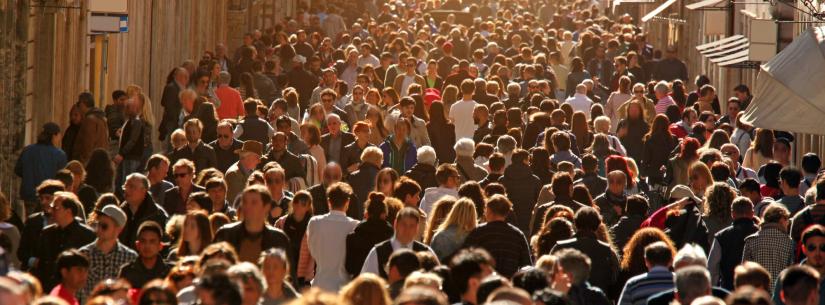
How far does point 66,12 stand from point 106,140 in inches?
191

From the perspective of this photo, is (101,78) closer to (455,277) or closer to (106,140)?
(106,140)

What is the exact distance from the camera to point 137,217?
47.6 ft

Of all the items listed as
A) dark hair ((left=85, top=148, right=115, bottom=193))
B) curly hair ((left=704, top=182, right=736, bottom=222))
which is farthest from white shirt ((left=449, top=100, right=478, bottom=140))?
curly hair ((left=704, top=182, right=736, bottom=222))

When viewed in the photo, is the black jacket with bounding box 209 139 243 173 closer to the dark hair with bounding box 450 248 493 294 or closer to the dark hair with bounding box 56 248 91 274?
the dark hair with bounding box 56 248 91 274

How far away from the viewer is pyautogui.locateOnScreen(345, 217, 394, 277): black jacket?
530 inches

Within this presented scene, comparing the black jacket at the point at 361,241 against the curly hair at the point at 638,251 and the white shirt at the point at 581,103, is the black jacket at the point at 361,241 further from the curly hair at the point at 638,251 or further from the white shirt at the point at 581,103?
the white shirt at the point at 581,103

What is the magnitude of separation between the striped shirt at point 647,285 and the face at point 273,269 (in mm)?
1936

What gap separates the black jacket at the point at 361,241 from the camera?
1346cm

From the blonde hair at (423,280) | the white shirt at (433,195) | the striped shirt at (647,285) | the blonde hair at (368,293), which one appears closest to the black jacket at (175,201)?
the white shirt at (433,195)

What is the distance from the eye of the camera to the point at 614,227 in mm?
14961

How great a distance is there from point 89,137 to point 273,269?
1011cm

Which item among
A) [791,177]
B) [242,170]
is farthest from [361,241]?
[242,170]

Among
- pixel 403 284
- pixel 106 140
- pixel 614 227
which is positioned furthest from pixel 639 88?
pixel 403 284

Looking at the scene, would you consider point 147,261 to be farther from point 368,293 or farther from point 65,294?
point 368,293
